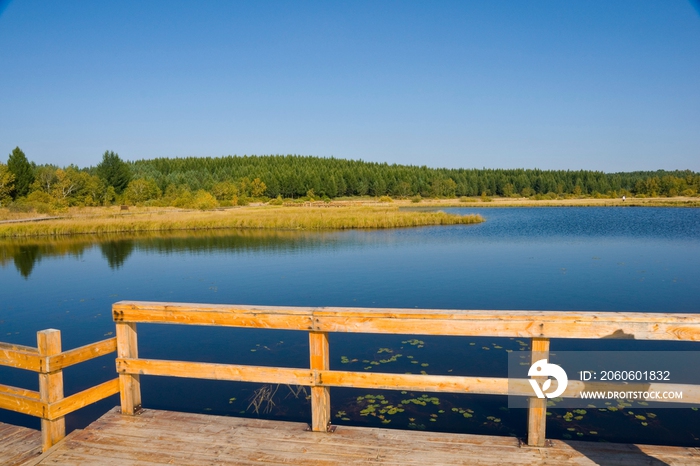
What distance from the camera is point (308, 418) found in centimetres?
759

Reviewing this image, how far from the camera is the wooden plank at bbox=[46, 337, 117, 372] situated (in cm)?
486

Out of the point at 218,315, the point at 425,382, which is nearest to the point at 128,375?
the point at 218,315

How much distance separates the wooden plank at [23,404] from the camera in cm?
496

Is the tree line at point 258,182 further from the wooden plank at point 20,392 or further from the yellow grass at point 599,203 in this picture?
the wooden plank at point 20,392

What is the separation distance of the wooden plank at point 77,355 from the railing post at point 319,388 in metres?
2.12

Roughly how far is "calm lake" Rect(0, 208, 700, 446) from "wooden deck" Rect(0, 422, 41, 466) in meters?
2.54

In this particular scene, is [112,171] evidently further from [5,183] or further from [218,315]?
[218,315]

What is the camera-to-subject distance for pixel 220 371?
518 cm

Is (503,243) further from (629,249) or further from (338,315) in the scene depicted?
(338,315)

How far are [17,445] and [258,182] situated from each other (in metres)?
122

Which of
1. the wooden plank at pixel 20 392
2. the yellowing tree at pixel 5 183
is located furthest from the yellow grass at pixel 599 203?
the wooden plank at pixel 20 392

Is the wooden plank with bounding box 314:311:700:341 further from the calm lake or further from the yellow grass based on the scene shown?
the yellow grass

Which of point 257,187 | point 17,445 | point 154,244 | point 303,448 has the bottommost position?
point 154,244

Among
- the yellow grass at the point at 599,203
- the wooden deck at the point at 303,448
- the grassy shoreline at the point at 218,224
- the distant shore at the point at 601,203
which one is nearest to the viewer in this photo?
the wooden deck at the point at 303,448
